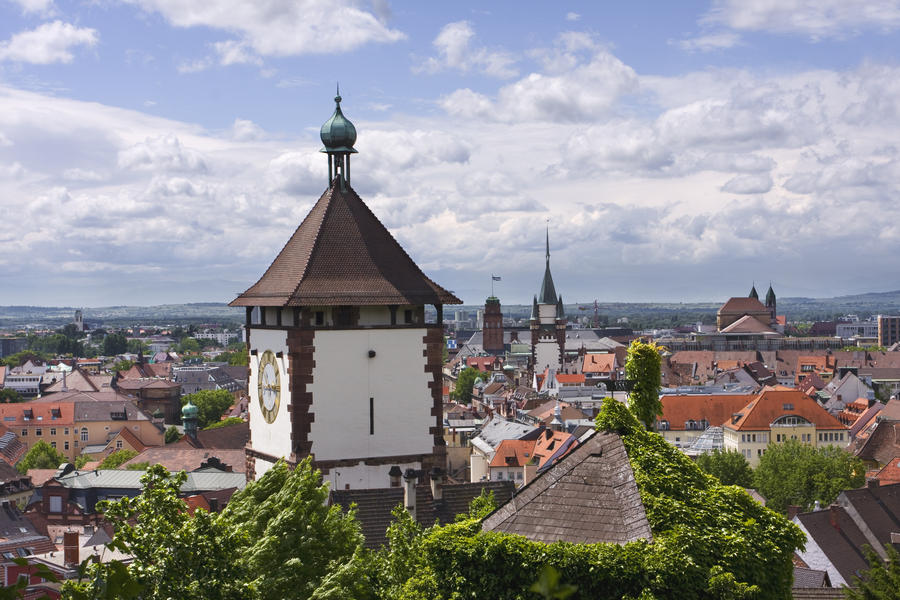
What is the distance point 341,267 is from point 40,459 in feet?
274

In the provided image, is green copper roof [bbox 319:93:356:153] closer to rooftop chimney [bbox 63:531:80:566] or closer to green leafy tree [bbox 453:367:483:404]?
rooftop chimney [bbox 63:531:80:566]

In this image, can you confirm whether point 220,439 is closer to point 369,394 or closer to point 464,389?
point 369,394

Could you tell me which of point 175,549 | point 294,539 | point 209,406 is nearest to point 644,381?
point 294,539

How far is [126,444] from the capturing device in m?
102

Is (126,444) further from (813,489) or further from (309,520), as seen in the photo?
(309,520)

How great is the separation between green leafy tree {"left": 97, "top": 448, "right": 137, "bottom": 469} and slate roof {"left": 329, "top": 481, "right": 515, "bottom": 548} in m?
71.0

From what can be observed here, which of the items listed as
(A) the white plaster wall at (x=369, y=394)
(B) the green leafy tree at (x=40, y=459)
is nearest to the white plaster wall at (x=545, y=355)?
(B) the green leafy tree at (x=40, y=459)

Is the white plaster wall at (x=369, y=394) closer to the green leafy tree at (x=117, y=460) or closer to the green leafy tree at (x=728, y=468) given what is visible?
the green leafy tree at (x=728, y=468)

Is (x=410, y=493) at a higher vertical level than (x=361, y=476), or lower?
lower

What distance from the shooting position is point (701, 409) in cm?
10175

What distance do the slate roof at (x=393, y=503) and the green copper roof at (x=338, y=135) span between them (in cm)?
679

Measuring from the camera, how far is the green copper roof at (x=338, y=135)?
857 inches

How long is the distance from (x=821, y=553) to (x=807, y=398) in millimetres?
50844

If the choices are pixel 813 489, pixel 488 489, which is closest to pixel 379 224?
pixel 488 489
